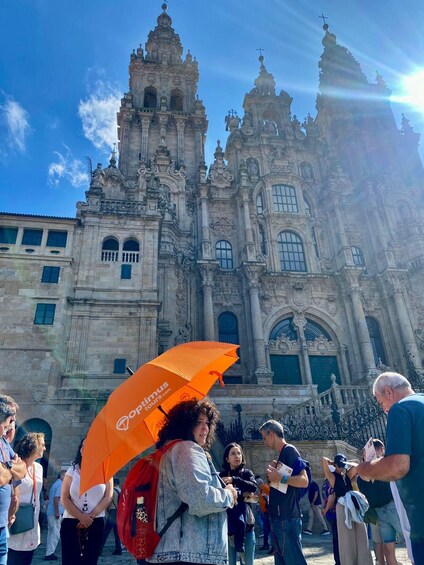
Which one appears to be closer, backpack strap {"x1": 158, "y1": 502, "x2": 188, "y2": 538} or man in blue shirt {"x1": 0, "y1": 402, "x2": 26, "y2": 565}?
backpack strap {"x1": 158, "y1": 502, "x2": 188, "y2": 538}

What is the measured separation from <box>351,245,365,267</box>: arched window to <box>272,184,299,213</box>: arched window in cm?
549

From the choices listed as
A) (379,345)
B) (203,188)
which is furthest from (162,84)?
(379,345)

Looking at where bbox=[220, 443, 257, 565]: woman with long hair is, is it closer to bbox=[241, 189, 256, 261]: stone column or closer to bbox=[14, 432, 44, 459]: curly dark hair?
bbox=[14, 432, 44, 459]: curly dark hair

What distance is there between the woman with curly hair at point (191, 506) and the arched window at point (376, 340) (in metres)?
24.7

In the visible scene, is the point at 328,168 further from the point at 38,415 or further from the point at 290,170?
the point at 38,415

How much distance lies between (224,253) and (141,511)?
25437 mm

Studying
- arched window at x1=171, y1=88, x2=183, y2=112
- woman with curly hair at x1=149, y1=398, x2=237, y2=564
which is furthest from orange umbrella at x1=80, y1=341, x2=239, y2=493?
arched window at x1=171, y1=88, x2=183, y2=112

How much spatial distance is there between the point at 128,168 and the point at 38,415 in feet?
64.6

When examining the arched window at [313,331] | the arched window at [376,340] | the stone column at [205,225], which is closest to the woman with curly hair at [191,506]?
the stone column at [205,225]

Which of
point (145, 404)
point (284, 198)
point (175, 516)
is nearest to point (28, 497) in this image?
point (145, 404)

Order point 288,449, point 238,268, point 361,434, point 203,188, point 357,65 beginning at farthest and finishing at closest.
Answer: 1. point 357,65
2. point 203,188
3. point 238,268
4. point 361,434
5. point 288,449

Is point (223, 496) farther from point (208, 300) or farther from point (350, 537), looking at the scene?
point (208, 300)

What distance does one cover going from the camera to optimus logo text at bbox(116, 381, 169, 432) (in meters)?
3.48

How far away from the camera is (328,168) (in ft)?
107
